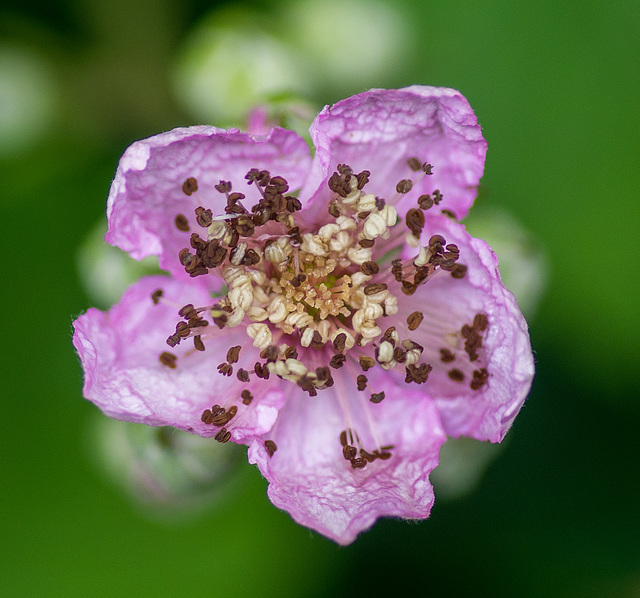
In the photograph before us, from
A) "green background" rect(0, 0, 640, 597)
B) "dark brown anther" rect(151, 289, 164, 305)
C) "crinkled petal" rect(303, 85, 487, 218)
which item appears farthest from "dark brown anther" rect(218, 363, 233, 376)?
"green background" rect(0, 0, 640, 597)

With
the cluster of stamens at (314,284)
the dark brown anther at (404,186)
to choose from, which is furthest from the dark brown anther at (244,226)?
the dark brown anther at (404,186)

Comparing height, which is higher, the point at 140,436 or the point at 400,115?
the point at 400,115

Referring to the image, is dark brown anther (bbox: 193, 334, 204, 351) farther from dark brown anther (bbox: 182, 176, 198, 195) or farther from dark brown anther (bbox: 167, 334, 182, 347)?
dark brown anther (bbox: 182, 176, 198, 195)

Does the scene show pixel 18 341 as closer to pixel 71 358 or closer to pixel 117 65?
pixel 71 358

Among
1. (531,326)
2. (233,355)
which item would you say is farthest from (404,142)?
(531,326)

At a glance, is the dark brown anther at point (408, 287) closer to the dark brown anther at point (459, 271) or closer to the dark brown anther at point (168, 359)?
the dark brown anther at point (459, 271)

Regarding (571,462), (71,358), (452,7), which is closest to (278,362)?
(71,358)
